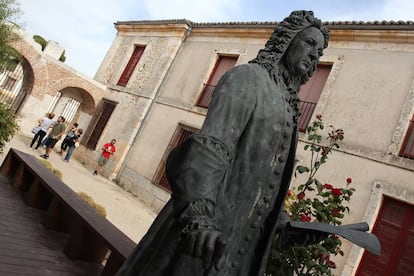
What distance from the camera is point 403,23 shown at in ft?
27.1

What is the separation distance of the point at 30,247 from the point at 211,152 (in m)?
2.87

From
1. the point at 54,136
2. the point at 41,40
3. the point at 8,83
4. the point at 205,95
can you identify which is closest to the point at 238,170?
the point at 205,95

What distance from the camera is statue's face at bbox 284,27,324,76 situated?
1617mm

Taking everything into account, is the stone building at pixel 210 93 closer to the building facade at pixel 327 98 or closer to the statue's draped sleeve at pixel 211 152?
the building facade at pixel 327 98

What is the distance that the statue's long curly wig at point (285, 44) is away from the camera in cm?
163

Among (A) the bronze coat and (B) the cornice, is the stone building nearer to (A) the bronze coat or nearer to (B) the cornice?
(B) the cornice

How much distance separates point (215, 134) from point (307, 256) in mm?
2936

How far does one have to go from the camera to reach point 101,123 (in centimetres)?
1519

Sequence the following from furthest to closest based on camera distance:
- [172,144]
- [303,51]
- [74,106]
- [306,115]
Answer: [74,106] → [172,144] → [306,115] → [303,51]

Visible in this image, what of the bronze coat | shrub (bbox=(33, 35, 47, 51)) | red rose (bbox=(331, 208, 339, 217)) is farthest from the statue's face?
shrub (bbox=(33, 35, 47, 51))

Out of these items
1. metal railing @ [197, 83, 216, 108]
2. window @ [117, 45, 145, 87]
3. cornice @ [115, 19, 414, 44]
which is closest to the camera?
cornice @ [115, 19, 414, 44]

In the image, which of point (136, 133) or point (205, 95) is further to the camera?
point (136, 133)

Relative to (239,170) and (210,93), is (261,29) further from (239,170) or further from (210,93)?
(239,170)

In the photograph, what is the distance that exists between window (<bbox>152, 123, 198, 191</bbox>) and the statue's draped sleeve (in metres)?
10.2
